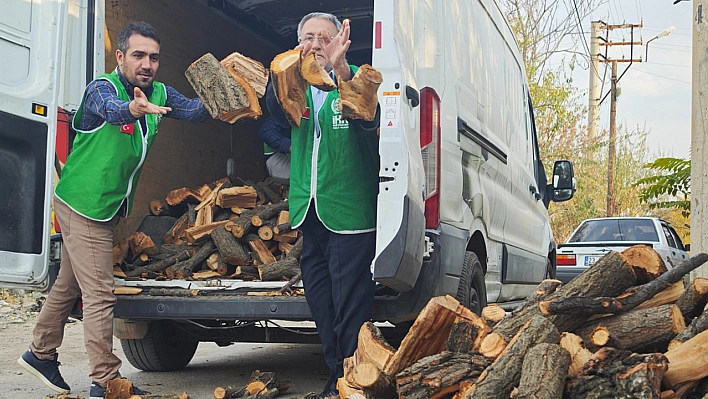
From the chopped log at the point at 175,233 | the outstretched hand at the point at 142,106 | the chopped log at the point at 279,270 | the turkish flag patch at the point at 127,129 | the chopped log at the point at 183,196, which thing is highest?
the outstretched hand at the point at 142,106

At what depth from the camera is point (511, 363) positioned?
294 cm

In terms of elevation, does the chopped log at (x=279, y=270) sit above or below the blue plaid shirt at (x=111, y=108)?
below

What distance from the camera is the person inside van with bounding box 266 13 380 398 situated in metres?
3.92

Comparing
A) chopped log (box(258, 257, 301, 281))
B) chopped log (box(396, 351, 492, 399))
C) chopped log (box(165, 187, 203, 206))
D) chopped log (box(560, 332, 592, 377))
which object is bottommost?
chopped log (box(396, 351, 492, 399))

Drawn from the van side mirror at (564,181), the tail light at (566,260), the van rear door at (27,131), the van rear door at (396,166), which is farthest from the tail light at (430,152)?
the tail light at (566,260)

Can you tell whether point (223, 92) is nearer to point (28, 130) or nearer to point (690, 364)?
point (28, 130)

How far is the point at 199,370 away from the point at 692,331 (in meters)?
3.80

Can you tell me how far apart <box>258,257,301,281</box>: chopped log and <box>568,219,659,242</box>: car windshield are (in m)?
10.2

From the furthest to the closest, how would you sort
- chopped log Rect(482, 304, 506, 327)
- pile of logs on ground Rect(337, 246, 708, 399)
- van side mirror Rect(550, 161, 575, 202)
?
1. van side mirror Rect(550, 161, 575, 202)
2. chopped log Rect(482, 304, 506, 327)
3. pile of logs on ground Rect(337, 246, 708, 399)

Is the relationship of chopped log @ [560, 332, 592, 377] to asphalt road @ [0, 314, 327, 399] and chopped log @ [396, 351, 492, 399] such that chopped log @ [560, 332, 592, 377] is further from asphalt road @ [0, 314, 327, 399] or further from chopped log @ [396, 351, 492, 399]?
asphalt road @ [0, 314, 327, 399]

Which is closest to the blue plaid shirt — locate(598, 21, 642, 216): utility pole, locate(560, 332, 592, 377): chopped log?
locate(560, 332, 592, 377): chopped log

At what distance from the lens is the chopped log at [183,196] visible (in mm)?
5984

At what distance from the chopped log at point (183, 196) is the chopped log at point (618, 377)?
3.82 metres

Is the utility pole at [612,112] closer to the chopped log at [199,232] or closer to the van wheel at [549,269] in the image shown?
the van wheel at [549,269]
